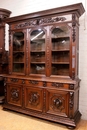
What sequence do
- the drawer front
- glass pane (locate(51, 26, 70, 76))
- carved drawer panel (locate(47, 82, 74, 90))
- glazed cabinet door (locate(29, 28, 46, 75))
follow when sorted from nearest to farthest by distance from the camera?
carved drawer panel (locate(47, 82, 74, 90)) < glass pane (locate(51, 26, 70, 76)) < glazed cabinet door (locate(29, 28, 46, 75)) < the drawer front

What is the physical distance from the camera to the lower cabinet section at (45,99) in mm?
2504

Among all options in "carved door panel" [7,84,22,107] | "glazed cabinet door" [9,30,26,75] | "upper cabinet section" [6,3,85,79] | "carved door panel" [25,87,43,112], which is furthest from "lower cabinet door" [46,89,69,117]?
"glazed cabinet door" [9,30,26,75]

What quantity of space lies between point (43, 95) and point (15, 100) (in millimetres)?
805

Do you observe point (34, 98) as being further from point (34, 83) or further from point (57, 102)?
point (57, 102)

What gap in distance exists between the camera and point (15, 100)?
10.3 feet

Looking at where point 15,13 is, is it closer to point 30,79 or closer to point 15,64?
point 15,64

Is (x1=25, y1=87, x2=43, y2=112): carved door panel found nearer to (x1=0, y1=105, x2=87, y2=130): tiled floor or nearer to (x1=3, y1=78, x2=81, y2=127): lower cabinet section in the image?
(x1=3, y1=78, x2=81, y2=127): lower cabinet section

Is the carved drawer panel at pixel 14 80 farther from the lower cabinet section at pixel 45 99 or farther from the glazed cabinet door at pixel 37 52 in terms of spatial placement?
the glazed cabinet door at pixel 37 52

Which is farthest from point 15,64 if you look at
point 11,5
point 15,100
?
point 11,5

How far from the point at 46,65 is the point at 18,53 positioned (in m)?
0.88

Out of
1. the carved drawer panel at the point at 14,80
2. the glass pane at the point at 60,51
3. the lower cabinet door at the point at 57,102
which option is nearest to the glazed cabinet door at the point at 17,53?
the carved drawer panel at the point at 14,80

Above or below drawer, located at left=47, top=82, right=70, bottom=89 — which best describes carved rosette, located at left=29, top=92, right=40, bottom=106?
below

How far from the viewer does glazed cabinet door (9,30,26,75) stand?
10.4ft

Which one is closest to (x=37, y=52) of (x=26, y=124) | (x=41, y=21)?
(x=41, y=21)
